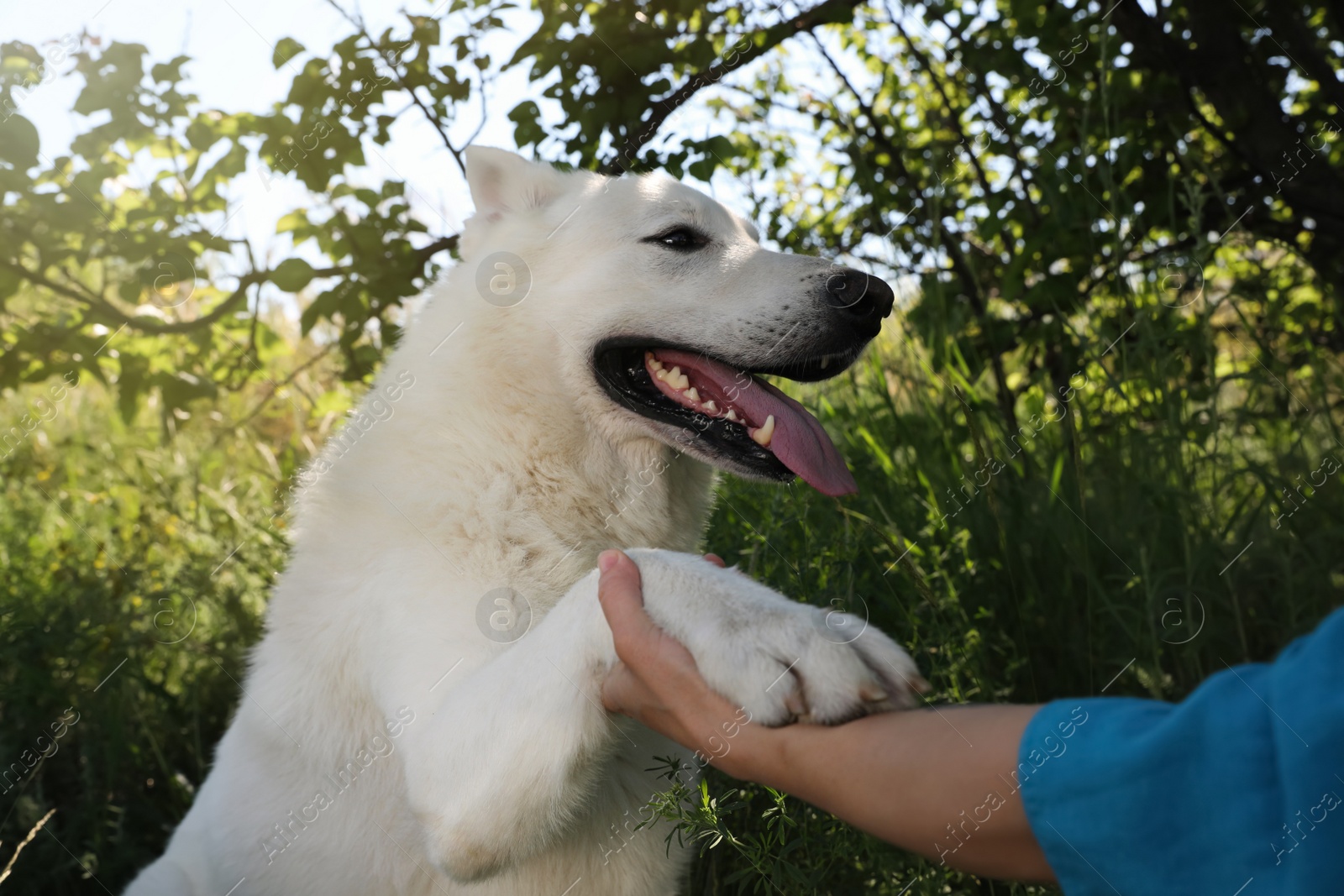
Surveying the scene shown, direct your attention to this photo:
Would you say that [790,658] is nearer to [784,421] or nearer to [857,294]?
[784,421]

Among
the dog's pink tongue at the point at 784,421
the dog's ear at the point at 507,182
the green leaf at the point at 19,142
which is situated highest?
the green leaf at the point at 19,142

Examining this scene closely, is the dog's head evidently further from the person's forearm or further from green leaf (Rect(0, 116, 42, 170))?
green leaf (Rect(0, 116, 42, 170))

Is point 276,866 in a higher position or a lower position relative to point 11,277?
lower

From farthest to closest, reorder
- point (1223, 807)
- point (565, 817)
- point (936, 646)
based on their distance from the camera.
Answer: point (936, 646) < point (565, 817) < point (1223, 807)

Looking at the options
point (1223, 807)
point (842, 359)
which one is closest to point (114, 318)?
point (842, 359)

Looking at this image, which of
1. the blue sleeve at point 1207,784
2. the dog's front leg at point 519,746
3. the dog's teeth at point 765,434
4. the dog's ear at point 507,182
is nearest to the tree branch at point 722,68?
the dog's ear at point 507,182

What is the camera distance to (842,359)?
249 cm

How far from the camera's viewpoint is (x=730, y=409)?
7.86ft

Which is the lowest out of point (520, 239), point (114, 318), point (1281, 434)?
point (1281, 434)

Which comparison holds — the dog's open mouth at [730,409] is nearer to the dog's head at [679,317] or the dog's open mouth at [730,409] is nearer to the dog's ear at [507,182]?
the dog's head at [679,317]

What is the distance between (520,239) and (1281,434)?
3401 mm

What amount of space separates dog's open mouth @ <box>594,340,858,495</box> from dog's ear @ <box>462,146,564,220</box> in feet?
1.84

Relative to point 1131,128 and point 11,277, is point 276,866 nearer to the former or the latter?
point 11,277

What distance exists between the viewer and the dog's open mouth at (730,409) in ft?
7.52
